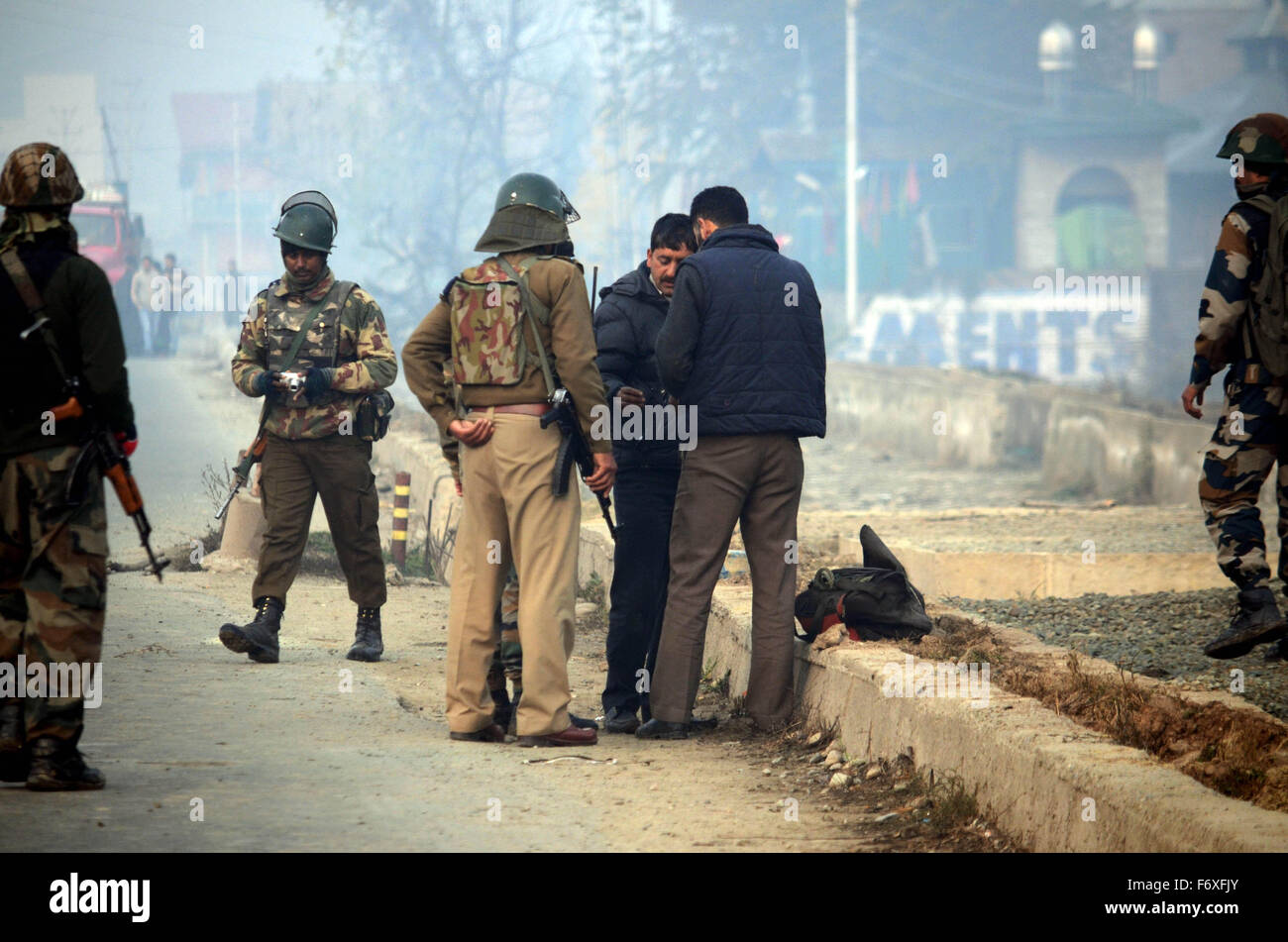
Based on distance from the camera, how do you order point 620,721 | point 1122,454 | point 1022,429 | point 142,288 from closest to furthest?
point 620,721 → point 1122,454 → point 1022,429 → point 142,288

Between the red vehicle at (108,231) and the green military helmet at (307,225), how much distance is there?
2747 centimetres

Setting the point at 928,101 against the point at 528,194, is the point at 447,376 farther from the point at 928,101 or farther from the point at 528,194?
the point at 928,101

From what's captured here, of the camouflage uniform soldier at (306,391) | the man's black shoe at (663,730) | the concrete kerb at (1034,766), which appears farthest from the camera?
the camouflage uniform soldier at (306,391)

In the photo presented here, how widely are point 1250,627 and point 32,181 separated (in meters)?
4.47

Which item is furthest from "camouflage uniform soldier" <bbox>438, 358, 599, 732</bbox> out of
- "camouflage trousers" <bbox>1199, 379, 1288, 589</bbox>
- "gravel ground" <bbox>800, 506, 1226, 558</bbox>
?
"gravel ground" <bbox>800, 506, 1226, 558</bbox>

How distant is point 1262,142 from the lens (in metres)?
5.91

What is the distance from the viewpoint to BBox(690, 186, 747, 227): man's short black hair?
6.05 meters

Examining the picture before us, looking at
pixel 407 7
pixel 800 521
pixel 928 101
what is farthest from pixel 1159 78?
pixel 800 521

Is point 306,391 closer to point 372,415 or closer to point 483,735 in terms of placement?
point 372,415

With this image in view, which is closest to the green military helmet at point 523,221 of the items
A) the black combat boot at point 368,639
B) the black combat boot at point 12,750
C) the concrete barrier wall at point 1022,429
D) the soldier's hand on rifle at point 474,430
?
the soldier's hand on rifle at point 474,430

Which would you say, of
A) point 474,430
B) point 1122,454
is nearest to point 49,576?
point 474,430

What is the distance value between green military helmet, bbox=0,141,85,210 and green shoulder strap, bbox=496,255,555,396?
1545 mm

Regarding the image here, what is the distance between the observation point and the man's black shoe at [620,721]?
6.15 meters

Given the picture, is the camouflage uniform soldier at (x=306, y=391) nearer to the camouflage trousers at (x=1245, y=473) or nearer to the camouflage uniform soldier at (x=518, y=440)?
the camouflage uniform soldier at (x=518, y=440)
